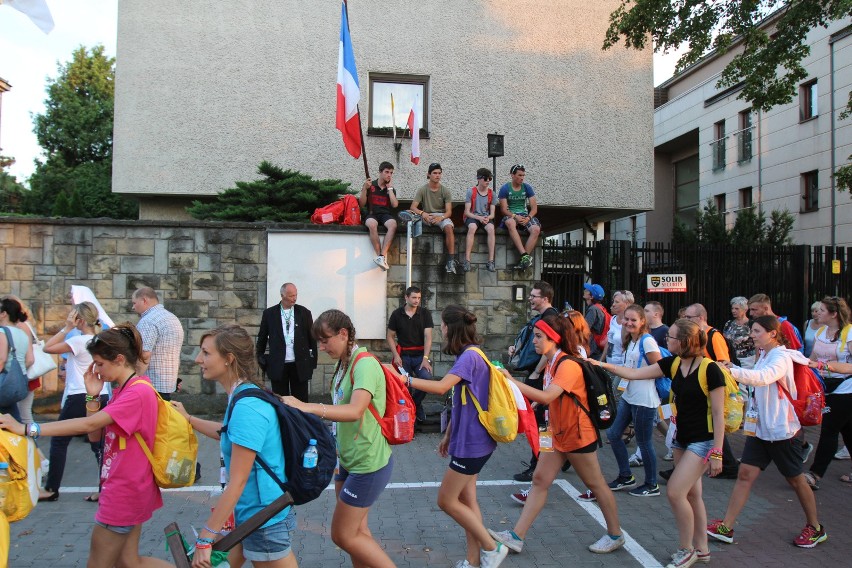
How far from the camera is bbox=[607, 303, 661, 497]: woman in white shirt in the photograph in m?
6.45

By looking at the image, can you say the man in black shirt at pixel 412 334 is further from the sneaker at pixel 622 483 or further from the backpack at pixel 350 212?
the sneaker at pixel 622 483

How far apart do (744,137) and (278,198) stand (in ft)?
71.5

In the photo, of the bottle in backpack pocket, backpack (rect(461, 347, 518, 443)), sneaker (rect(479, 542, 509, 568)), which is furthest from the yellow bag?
sneaker (rect(479, 542, 509, 568))

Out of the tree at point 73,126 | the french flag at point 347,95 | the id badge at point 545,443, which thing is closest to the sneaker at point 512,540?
the id badge at point 545,443

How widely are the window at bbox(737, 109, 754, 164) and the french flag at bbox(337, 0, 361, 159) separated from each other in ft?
69.6

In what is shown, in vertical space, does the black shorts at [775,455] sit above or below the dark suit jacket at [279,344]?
below

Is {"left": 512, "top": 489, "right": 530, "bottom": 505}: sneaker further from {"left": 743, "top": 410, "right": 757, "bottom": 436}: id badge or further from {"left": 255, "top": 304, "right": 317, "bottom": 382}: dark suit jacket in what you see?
{"left": 255, "top": 304, "right": 317, "bottom": 382}: dark suit jacket

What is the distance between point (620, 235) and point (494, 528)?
31819 millimetres

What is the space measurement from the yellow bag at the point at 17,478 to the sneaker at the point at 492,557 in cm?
271

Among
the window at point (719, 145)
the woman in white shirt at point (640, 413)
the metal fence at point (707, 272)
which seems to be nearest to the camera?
the woman in white shirt at point (640, 413)

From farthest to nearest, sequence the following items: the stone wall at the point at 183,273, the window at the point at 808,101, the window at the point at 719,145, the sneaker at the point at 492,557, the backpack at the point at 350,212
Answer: the window at the point at 719,145
the window at the point at 808,101
the backpack at the point at 350,212
the stone wall at the point at 183,273
the sneaker at the point at 492,557

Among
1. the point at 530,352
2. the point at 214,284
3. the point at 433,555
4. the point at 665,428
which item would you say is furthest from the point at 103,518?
the point at 214,284

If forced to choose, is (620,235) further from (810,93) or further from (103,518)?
(103,518)

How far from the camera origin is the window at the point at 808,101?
77.0 ft
